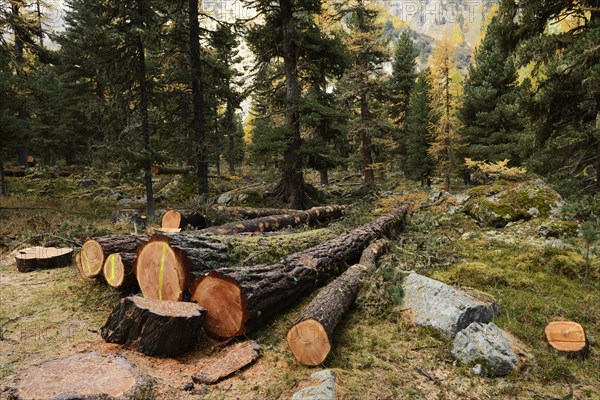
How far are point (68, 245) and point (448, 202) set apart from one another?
1252 cm

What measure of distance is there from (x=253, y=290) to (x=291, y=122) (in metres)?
11.0

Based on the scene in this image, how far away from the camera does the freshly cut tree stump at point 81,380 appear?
2.75m

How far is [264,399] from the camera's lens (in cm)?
317

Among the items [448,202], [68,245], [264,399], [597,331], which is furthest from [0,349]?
[448,202]

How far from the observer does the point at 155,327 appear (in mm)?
3914

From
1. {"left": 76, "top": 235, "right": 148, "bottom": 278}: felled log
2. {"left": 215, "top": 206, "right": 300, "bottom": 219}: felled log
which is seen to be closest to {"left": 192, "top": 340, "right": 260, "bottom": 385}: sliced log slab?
{"left": 76, "top": 235, "right": 148, "bottom": 278}: felled log

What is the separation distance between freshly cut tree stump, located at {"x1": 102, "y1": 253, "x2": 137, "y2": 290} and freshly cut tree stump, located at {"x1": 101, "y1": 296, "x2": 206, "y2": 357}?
1.38m

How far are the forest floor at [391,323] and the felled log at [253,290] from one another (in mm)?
262

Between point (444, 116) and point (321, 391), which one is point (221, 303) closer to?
point (321, 391)

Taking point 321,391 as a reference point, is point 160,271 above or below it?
above

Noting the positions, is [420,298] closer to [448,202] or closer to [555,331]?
[555,331]

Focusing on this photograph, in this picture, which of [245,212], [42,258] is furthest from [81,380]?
[245,212]

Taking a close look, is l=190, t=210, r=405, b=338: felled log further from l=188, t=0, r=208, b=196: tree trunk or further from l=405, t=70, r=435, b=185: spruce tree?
l=405, t=70, r=435, b=185: spruce tree

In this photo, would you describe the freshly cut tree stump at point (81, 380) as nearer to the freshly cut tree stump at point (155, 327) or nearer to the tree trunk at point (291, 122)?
the freshly cut tree stump at point (155, 327)
